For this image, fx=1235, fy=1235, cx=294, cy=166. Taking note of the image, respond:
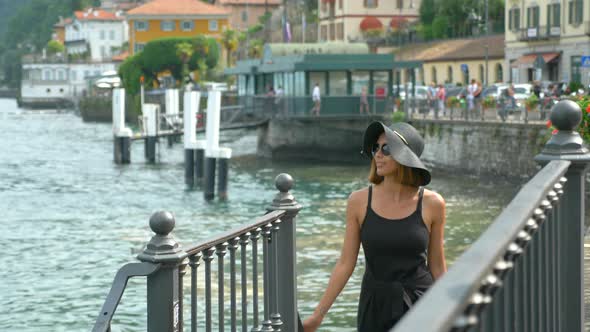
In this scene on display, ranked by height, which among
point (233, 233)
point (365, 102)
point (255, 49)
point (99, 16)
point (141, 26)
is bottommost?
point (365, 102)

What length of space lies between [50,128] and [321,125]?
46.8m

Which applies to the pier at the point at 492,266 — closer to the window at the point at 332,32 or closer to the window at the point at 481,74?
the window at the point at 481,74

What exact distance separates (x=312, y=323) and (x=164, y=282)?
69cm

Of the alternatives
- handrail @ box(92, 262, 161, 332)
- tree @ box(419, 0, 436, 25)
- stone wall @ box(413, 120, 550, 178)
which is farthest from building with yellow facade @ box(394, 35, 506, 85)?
handrail @ box(92, 262, 161, 332)

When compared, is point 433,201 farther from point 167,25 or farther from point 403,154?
point 167,25

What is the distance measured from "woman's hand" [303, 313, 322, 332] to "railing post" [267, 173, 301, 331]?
137cm

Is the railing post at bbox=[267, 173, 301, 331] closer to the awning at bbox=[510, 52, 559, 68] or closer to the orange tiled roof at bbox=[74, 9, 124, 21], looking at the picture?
the awning at bbox=[510, 52, 559, 68]

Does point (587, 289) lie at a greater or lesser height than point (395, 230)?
lesser

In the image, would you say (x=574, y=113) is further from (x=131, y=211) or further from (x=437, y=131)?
(x=437, y=131)

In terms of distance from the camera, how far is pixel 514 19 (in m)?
70.1

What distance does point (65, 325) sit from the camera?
17.5 metres

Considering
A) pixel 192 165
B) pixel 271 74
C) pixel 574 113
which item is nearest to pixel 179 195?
pixel 192 165

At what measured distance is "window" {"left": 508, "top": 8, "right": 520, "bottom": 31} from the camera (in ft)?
228

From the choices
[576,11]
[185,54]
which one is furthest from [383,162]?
[185,54]
